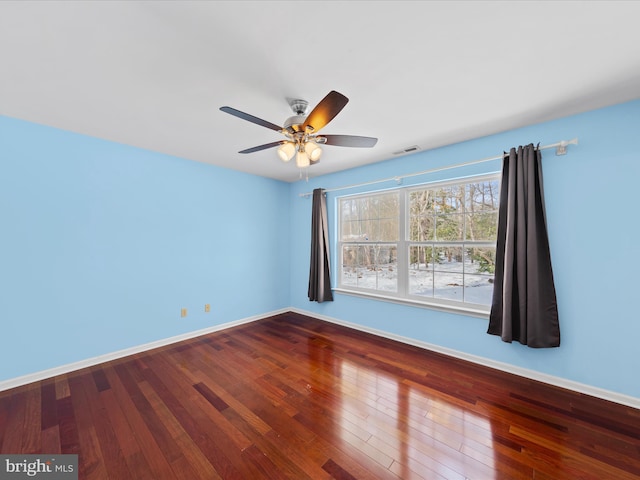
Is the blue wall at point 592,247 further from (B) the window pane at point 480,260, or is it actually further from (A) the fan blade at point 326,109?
(A) the fan blade at point 326,109

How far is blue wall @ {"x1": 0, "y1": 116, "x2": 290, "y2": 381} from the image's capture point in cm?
232

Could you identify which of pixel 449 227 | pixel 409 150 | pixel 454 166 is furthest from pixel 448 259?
pixel 409 150

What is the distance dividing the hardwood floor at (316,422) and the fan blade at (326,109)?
2133 millimetres

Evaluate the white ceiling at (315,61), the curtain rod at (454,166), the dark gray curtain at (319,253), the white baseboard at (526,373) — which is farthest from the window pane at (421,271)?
the white ceiling at (315,61)

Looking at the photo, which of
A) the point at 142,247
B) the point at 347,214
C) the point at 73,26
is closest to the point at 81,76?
the point at 73,26

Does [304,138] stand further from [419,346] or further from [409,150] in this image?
[419,346]

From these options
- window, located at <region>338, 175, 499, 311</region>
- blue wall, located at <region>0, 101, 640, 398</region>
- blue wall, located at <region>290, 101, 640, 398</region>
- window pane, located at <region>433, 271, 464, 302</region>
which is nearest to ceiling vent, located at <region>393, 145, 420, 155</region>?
blue wall, located at <region>0, 101, 640, 398</region>

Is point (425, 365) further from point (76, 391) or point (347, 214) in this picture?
point (76, 391)

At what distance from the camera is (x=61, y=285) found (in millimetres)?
2525

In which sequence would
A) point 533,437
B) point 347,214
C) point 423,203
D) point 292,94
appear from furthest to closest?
point 347,214, point 423,203, point 292,94, point 533,437

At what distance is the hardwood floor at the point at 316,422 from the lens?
150 cm

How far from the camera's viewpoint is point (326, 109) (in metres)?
1.59

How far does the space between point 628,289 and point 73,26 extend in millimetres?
4118

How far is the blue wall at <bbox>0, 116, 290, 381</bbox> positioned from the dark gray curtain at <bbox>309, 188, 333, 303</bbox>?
1.08 m
